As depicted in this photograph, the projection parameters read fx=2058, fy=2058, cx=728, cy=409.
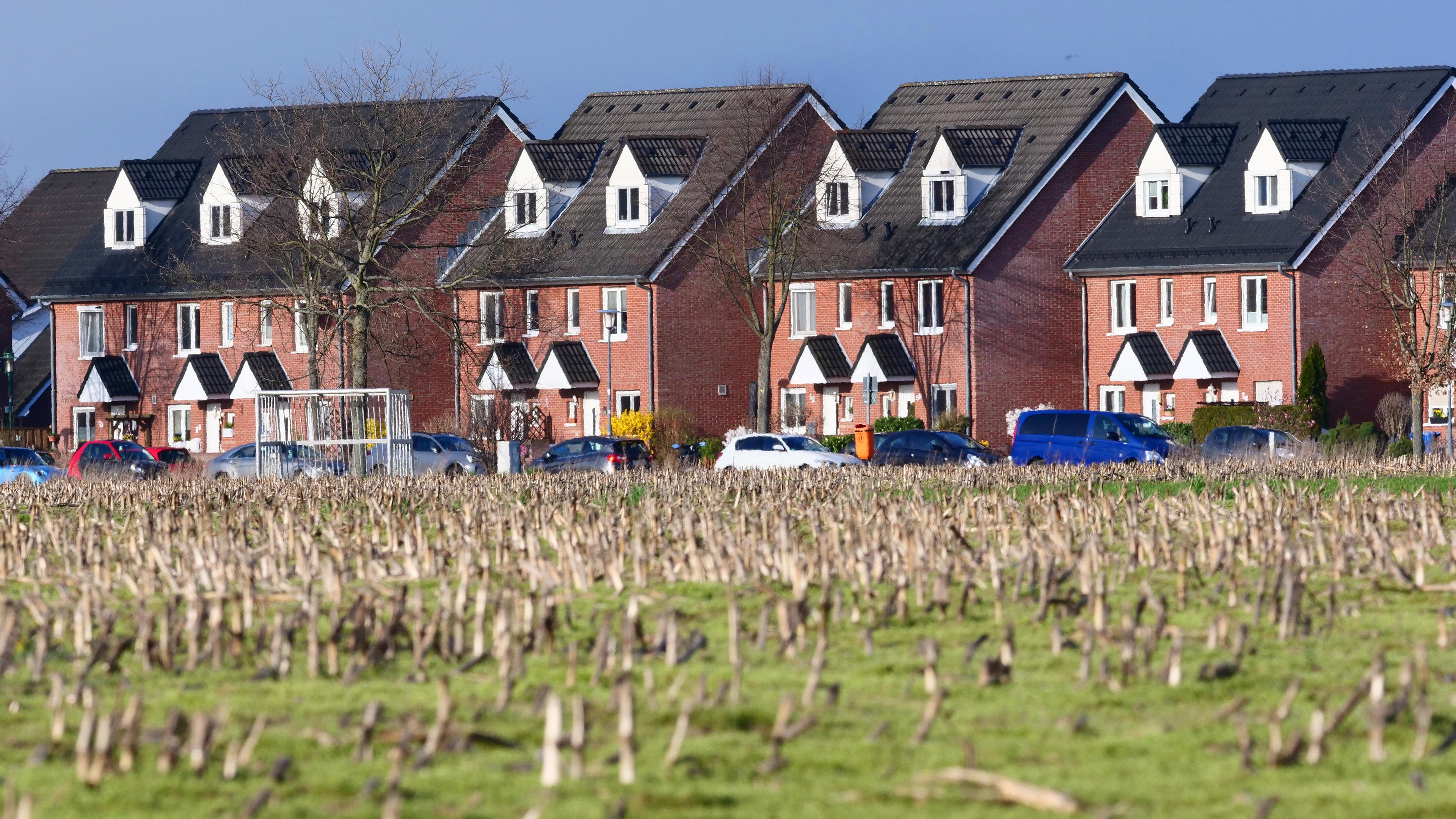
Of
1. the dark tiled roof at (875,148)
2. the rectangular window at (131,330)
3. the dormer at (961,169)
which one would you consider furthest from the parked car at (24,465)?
the dormer at (961,169)

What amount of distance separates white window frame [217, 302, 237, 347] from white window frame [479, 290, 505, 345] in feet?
26.8

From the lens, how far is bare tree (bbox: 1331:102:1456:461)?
49062 mm

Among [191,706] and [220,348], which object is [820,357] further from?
[191,706]

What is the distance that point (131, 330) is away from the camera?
63875 millimetres

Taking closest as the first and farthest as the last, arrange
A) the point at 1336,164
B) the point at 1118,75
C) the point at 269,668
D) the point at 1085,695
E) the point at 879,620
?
the point at 1085,695 < the point at 269,668 < the point at 879,620 < the point at 1336,164 < the point at 1118,75

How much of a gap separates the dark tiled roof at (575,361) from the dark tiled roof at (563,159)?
5.47m

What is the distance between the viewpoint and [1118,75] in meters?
56.9

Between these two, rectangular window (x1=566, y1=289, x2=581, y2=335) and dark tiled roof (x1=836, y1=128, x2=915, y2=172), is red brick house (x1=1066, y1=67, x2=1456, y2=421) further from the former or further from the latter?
rectangular window (x1=566, y1=289, x2=581, y2=335)

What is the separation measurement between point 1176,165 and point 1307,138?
346 centimetres

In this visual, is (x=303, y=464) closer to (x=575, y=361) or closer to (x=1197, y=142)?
(x=575, y=361)

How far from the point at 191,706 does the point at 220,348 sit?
56.1m

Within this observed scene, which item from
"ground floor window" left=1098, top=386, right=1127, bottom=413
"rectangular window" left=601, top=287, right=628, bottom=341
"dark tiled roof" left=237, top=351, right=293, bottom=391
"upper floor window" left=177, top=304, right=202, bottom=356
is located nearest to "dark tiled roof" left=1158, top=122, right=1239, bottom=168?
"ground floor window" left=1098, top=386, right=1127, bottom=413

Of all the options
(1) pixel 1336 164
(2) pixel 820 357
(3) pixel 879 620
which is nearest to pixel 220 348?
(2) pixel 820 357

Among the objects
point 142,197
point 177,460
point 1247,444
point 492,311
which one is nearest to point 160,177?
point 142,197
